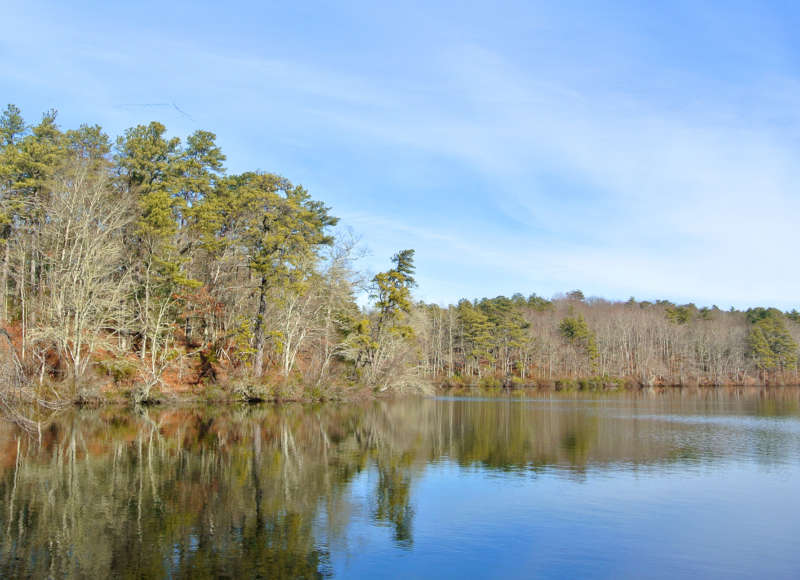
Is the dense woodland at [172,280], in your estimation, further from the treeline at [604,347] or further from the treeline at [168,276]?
the treeline at [604,347]

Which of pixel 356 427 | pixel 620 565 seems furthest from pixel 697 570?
pixel 356 427

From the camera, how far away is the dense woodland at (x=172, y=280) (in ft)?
116

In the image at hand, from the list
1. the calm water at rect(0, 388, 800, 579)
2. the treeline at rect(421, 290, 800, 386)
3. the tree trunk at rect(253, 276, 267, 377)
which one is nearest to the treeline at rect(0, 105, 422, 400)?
the tree trunk at rect(253, 276, 267, 377)

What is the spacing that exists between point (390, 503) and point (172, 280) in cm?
2953

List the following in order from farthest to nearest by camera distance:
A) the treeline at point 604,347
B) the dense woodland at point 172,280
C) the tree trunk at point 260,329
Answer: the treeline at point 604,347 → the tree trunk at point 260,329 → the dense woodland at point 172,280

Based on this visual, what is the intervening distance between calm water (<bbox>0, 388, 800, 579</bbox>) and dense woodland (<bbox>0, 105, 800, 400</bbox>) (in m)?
7.27

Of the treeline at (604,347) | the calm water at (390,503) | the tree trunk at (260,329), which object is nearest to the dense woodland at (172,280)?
the tree trunk at (260,329)

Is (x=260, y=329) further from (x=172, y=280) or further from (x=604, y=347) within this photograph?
(x=604, y=347)

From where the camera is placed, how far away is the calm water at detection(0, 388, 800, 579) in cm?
1109

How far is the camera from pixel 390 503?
51.4 ft

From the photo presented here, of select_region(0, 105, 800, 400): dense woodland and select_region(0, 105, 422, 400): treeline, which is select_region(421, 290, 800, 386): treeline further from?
select_region(0, 105, 422, 400): treeline

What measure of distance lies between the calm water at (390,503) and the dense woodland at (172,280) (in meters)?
7.27

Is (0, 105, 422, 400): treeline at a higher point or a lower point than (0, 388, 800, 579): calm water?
higher

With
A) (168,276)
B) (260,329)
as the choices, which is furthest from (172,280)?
(260,329)
